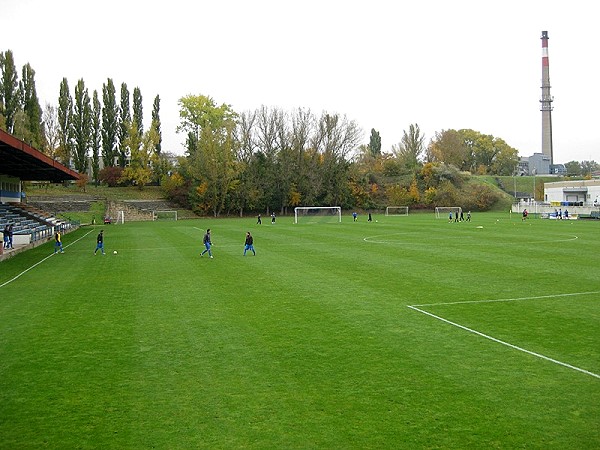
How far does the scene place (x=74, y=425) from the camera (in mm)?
7383

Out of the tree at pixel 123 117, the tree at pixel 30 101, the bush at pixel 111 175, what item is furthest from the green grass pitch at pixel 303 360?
the tree at pixel 123 117

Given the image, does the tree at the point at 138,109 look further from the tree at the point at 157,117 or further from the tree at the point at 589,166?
the tree at the point at 589,166

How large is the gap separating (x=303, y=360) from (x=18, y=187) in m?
59.8

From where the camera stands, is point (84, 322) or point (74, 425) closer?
point (74, 425)

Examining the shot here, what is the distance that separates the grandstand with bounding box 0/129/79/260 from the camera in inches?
1235

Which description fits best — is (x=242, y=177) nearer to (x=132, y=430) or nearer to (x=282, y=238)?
(x=282, y=238)

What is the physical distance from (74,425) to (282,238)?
33.1m

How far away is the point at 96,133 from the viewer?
3910 inches

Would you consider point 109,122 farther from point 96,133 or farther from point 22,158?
point 22,158

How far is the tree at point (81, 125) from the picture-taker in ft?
304

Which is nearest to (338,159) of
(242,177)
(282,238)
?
(242,177)

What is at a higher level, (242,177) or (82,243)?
(242,177)

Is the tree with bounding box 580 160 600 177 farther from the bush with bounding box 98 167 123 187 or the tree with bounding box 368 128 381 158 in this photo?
the bush with bounding box 98 167 123 187

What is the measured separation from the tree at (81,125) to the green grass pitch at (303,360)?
3058 inches
